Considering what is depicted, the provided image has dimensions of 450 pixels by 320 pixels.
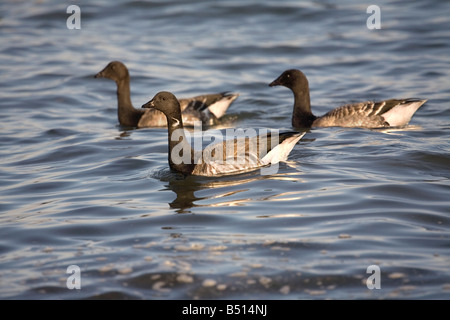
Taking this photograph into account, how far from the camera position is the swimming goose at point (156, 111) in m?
14.9

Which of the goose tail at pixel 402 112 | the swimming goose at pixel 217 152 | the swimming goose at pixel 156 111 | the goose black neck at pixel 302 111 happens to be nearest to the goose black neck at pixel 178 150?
the swimming goose at pixel 217 152

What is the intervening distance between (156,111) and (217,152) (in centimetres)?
491

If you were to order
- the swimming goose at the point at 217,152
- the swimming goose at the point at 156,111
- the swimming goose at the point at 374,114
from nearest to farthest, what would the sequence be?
the swimming goose at the point at 217,152, the swimming goose at the point at 374,114, the swimming goose at the point at 156,111

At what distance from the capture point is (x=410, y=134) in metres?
12.8

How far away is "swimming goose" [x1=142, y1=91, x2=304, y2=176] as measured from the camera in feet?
34.0

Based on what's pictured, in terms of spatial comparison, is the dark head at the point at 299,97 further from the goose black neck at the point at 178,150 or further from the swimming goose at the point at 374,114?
the goose black neck at the point at 178,150

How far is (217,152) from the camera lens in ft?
34.2

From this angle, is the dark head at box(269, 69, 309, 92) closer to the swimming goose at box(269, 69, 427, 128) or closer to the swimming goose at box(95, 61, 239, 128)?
the swimming goose at box(269, 69, 427, 128)

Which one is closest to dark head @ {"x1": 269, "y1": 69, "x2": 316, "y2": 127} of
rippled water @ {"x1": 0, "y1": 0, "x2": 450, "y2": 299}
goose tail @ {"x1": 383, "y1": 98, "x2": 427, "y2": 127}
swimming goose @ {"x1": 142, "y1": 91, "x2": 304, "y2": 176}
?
rippled water @ {"x1": 0, "y1": 0, "x2": 450, "y2": 299}

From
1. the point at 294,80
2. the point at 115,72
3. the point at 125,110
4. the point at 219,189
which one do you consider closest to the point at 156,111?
the point at 125,110

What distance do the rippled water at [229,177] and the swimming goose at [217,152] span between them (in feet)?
0.96

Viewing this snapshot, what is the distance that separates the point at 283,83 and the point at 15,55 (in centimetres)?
976

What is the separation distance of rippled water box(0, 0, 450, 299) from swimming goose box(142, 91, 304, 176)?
0.96 feet
